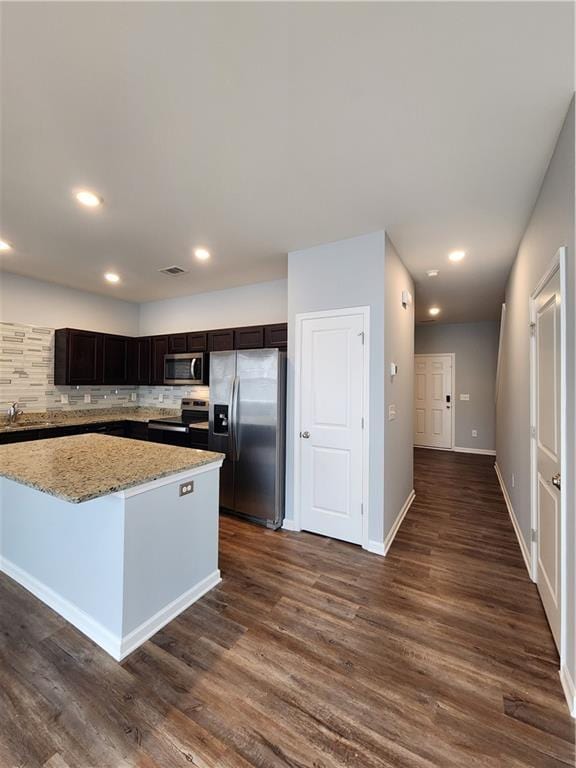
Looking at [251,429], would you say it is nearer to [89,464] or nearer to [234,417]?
[234,417]

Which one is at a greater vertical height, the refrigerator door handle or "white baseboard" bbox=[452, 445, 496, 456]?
the refrigerator door handle

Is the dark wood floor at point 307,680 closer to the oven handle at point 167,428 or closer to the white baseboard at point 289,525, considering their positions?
the white baseboard at point 289,525

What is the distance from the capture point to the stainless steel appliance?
402 centimetres

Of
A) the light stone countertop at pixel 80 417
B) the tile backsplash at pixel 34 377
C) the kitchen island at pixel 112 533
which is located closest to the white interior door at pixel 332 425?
the kitchen island at pixel 112 533

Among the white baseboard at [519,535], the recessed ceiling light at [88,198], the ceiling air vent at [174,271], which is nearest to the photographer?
the recessed ceiling light at [88,198]

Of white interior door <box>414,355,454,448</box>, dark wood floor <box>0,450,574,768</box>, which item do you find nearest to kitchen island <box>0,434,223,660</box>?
dark wood floor <box>0,450,574,768</box>

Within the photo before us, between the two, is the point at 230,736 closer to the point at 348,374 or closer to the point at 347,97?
the point at 348,374

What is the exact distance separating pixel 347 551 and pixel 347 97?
3114 millimetres

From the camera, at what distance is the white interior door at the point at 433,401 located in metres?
7.03

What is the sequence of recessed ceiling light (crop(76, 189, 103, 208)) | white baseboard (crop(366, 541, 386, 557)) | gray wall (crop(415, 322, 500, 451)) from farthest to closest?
gray wall (crop(415, 322, 500, 451)) → white baseboard (crop(366, 541, 386, 557)) → recessed ceiling light (crop(76, 189, 103, 208))

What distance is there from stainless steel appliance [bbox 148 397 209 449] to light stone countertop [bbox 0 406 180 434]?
0.90 ft

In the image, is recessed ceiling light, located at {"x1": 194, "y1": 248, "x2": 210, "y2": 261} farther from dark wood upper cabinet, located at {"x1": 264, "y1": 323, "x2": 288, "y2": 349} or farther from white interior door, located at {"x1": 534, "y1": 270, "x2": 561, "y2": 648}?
white interior door, located at {"x1": 534, "y1": 270, "x2": 561, "y2": 648}

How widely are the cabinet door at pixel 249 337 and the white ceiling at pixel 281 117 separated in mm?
1309

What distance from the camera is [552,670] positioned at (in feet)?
5.45
